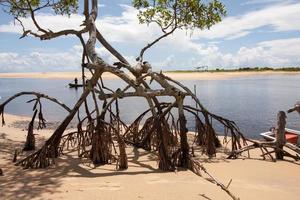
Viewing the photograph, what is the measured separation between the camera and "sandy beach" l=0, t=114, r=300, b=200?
607cm

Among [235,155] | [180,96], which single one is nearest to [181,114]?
[180,96]

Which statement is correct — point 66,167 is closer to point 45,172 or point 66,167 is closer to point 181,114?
point 45,172

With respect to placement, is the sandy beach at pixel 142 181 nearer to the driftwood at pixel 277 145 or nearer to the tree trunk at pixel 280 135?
the driftwood at pixel 277 145

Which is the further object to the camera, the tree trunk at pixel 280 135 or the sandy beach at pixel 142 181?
the tree trunk at pixel 280 135

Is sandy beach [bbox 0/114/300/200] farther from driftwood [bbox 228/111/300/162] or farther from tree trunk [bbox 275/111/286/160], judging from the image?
tree trunk [bbox 275/111/286/160]

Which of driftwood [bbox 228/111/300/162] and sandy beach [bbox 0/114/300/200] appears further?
driftwood [bbox 228/111/300/162]

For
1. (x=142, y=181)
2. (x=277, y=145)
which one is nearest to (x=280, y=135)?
(x=277, y=145)

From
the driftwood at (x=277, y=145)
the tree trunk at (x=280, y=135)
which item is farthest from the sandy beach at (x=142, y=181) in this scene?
the tree trunk at (x=280, y=135)

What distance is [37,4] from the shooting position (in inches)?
419

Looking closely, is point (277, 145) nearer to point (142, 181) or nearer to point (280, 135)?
point (280, 135)

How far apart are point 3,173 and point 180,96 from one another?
3575 mm

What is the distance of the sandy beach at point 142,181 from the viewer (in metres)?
6.07

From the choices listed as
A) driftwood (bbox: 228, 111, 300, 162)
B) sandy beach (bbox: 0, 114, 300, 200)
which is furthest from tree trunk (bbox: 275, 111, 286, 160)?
sandy beach (bbox: 0, 114, 300, 200)

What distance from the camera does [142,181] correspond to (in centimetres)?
679
